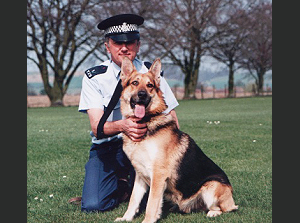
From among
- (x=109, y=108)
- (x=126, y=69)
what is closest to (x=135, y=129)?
(x=109, y=108)

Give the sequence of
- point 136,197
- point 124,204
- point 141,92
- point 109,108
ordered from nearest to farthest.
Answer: point 141,92 → point 136,197 → point 109,108 → point 124,204

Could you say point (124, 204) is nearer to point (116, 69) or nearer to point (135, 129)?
point (135, 129)

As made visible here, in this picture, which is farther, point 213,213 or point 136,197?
point 136,197

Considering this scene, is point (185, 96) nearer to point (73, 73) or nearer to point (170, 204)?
point (73, 73)

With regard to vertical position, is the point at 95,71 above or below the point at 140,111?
above

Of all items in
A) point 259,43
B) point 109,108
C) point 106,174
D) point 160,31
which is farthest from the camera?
point 259,43

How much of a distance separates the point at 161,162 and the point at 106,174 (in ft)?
4.82

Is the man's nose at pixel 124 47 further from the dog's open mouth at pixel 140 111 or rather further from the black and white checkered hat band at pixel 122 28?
the dog's open mouth at pixel 140 111

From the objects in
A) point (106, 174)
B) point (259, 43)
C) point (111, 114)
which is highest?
point (259, 43)

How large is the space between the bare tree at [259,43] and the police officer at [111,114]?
40.2 m

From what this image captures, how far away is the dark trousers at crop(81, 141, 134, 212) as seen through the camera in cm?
527

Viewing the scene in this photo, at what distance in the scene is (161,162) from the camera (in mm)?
4324

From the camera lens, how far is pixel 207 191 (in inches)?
179

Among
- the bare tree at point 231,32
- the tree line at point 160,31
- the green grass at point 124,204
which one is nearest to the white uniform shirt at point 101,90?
the green grass at point 124,204
